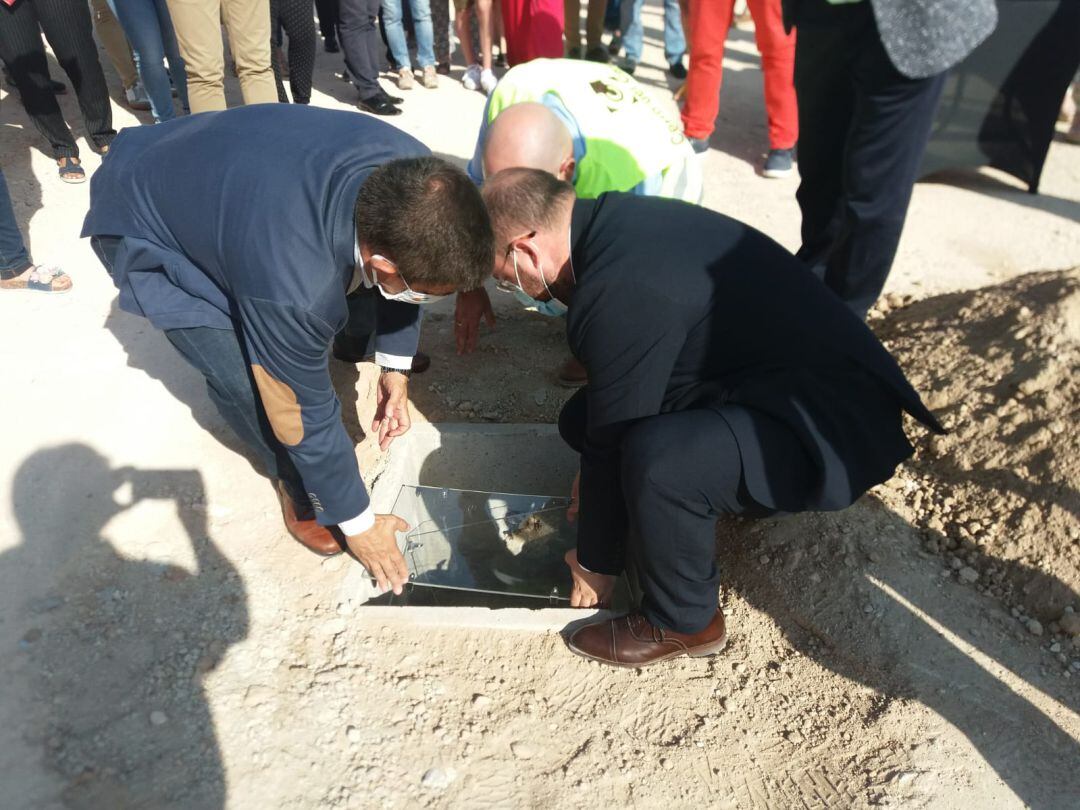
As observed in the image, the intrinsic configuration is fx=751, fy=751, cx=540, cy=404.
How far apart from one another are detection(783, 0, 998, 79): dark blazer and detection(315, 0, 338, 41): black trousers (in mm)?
5704

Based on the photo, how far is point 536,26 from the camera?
17.8 ft

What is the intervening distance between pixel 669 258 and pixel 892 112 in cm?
122

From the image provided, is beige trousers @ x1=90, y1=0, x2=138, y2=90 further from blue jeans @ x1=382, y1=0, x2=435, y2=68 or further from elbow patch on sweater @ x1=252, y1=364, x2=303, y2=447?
elbow patch on sweater @ x1=252, y1=364, x2=303, y2=447

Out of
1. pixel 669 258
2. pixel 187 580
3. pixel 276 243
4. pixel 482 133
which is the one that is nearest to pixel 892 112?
pixel 669 258

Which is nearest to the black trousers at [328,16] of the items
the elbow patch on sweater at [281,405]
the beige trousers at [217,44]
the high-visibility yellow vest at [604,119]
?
the beige trousers at [217,44]

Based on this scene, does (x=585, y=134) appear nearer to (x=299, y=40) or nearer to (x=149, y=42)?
(x=149, y=42)

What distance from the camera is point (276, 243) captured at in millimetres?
1841

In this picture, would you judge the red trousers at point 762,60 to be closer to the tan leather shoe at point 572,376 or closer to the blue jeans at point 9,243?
the tan leather shoe at point 572,376

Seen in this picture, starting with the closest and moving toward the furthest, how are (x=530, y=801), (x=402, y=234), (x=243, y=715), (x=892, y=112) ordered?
(x=402, y=234), (x=530, y=801), (x=243, y=715), (x=892, y=112)

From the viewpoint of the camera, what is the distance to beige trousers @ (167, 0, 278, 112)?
4.15 meters

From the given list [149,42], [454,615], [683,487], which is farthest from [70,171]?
[683,487]

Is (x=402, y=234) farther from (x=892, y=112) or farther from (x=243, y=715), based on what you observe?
(x=892, y=112)

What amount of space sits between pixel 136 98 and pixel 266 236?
506 centimetres

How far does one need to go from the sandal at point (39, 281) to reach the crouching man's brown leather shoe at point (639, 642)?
318 cm
